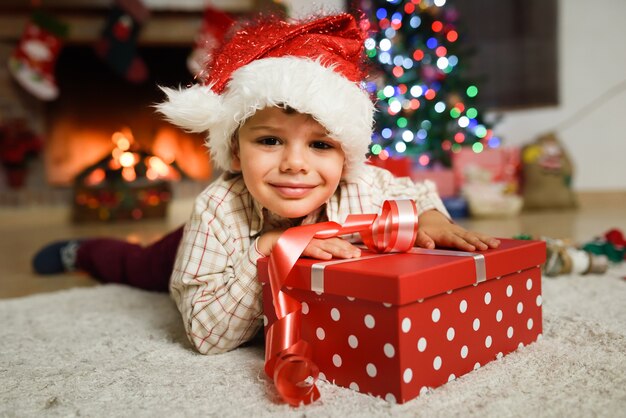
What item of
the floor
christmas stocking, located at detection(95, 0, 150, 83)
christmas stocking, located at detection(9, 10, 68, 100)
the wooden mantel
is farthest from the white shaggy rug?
the wooden mantel

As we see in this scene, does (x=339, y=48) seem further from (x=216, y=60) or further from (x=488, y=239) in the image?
(x=488, y=239)

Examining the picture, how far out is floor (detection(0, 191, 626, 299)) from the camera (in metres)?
1.81

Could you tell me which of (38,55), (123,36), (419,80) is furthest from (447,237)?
(38,55)

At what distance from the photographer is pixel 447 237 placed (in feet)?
2.91

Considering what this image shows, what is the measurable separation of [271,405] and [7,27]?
12.7 ft

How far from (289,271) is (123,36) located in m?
3.33

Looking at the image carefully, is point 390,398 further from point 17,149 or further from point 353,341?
point 17,149

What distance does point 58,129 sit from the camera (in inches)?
159

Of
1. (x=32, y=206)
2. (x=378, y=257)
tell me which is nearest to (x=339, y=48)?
(x=378, y=257)

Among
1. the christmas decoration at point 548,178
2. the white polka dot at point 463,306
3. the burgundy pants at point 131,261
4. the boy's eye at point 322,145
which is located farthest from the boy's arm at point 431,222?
the christmas decoration at point 548,178

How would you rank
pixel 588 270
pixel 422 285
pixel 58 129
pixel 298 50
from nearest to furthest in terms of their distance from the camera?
1. pixel 422 285
2. pixel 298 50
3. pixel 588 270
4. pixel 58 129

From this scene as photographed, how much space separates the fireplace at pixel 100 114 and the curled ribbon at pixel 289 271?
338 centimetres

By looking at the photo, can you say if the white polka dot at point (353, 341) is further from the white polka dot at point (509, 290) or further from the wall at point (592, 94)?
the wall at point (592, 94)

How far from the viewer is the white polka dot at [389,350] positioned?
26.4 inches
